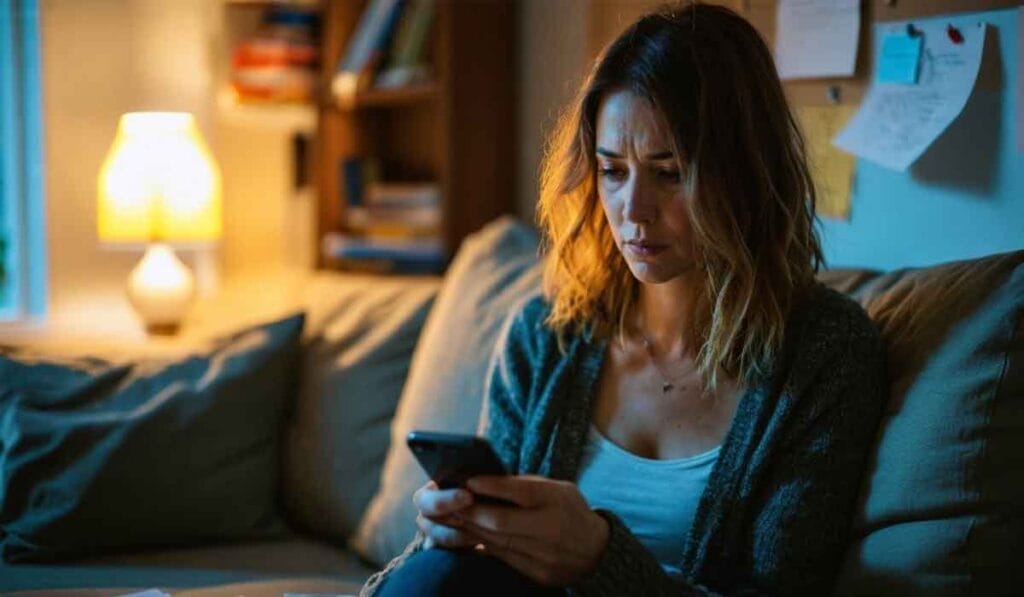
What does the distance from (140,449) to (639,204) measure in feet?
3.06

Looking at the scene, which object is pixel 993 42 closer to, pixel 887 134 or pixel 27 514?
pixel 887 134

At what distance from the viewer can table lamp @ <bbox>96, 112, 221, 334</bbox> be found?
100.0 inches

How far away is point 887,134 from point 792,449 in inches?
19.4

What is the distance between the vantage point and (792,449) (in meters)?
1.28

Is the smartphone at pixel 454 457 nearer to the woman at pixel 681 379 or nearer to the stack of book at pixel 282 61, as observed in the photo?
the woman at pixel 681 379

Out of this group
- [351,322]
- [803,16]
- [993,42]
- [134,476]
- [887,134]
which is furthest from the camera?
[351,322]

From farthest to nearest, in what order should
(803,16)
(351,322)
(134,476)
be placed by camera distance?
(351,322) < (134,476) < (803,16)

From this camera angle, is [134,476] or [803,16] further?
[134,476]

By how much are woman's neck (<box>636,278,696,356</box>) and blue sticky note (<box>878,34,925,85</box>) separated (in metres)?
0.39

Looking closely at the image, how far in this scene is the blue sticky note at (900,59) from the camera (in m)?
1.51

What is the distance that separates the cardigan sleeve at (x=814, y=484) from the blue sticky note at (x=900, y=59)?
15.9 inches

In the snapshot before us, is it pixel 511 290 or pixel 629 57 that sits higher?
pixel 629 57

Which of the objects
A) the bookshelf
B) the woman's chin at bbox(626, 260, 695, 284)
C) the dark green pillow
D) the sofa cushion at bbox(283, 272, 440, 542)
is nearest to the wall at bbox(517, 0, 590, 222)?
the bookshelf

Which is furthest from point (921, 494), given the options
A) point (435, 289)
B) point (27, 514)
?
point (27, 514)
